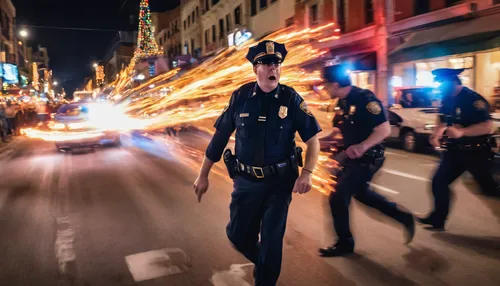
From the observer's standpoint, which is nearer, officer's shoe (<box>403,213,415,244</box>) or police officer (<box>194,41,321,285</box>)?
police officer (<box>194,41,321,285</box>)

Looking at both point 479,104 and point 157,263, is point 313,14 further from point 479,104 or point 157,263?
point 157,263

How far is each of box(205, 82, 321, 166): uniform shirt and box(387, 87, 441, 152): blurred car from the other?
9.63 meters

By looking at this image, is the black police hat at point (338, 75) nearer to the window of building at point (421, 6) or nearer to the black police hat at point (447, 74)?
the black police hat at point (447, 74)

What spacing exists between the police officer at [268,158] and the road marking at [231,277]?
767 mm

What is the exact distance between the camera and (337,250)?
4766 mm

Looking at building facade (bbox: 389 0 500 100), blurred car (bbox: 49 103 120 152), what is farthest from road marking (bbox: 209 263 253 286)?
building facade (bbox: 389 0 500 100)

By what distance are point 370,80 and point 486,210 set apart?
53.1 ft

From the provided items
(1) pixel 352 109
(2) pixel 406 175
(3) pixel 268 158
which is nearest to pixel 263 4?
(2) pixel 406 175

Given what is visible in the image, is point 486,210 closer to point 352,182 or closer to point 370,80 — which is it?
point 352,182

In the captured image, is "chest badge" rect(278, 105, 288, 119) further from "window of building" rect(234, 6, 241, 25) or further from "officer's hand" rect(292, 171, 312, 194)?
"window of building" rect(234, 6, 241, 25)

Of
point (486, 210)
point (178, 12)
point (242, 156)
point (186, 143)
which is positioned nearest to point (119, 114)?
point (186, 143)

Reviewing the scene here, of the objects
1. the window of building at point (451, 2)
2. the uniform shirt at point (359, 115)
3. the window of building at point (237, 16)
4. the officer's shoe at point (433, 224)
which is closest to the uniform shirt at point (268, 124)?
the uniform shirt at point (359, 115)

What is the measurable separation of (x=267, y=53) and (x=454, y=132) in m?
2.63

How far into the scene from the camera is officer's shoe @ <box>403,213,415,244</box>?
482 cm
